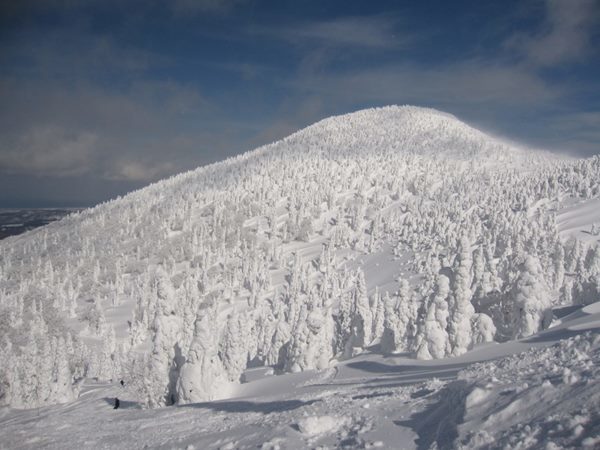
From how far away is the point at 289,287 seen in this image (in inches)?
5123

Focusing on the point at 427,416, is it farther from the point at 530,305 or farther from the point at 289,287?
the point at 289,287

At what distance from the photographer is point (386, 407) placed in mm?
12758

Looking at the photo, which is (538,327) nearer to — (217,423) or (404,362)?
(404,362)

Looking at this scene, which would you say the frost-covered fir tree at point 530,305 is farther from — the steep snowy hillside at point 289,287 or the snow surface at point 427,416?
the snow surface at point 427,416

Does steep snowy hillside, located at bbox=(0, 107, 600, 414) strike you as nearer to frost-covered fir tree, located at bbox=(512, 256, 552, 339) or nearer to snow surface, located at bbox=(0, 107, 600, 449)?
frost-covered fir tree, located at bbox=(512, 256, 552, 339)

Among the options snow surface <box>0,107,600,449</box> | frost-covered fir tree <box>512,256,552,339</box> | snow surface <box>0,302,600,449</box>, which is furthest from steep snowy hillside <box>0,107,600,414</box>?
snow surface <box>0,302,600,449</box>

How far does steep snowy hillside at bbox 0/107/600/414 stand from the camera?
107 ft

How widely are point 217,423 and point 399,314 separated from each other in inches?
1188

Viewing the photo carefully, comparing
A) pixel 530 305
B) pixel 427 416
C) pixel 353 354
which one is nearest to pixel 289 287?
pixel 353 354

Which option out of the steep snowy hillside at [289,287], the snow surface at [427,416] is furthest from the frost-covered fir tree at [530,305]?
the snow surface at [427,416]

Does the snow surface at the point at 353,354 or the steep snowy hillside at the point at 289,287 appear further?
the steep snowy hillside at the point at 289,287

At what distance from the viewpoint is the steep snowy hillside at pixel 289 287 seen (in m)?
32.5

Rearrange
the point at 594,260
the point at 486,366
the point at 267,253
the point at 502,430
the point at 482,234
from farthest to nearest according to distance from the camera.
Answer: the point at 267,253 < the point at 482,234 < the point at 594,260 < the point at 486,366 < the point at 502,430

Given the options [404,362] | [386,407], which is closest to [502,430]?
[386,407]
